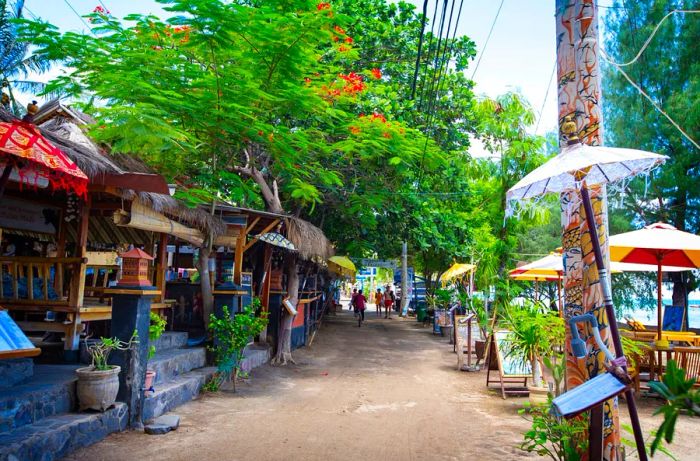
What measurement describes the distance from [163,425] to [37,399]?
1.59 m

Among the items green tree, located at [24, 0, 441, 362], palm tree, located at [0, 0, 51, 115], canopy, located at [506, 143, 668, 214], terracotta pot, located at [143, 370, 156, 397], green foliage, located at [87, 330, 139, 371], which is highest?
palm tree, located at [0, 0, 51, 115]

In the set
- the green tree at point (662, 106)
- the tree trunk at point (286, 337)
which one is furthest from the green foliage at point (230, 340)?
the green tree at point (662, 106)

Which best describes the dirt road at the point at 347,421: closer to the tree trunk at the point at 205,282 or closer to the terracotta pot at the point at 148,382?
the terracotta pot at the point at 148,382

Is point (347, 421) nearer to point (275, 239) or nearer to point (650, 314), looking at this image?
point (275, 239)

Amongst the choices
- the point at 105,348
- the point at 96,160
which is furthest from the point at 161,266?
the point at 105,348

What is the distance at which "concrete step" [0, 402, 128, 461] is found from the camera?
4.55m

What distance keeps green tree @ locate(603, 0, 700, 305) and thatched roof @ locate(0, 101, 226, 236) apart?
15507 mm

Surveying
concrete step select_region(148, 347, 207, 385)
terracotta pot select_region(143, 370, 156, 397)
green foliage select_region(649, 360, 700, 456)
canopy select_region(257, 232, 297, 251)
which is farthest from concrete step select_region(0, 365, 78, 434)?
canopy select_region(257, 232, 297, 251)

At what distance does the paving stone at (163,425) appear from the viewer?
633 centimetres

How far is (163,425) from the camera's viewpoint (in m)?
6.46

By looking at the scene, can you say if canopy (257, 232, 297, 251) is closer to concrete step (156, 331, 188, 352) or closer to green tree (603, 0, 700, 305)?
concrete step (156, 331, 188, 352)

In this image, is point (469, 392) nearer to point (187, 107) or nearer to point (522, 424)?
point (522, 424)

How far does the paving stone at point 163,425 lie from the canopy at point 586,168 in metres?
4.88

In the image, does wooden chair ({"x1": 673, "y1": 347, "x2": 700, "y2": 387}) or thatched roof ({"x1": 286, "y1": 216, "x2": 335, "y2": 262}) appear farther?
thatched roof ({"x1": 286, "y1": 216, "x2": 335, "y2": 262})
